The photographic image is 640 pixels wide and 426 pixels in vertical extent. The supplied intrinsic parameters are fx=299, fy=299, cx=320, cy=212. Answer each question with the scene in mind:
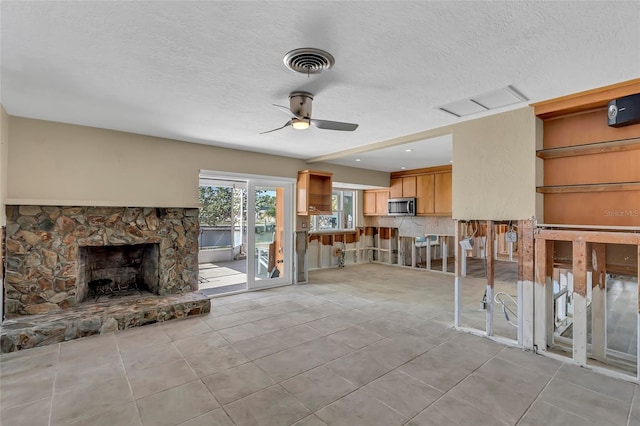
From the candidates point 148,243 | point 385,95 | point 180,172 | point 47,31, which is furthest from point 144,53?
point 148,243

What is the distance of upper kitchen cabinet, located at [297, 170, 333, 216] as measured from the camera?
5852 millimetres

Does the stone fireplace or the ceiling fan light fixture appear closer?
the ceiling fan light fixture

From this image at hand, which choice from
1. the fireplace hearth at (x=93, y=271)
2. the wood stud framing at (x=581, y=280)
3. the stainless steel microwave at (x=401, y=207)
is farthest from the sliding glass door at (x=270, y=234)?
the wood stud framing at (x=581, y=280)

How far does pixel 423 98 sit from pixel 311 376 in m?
2.76

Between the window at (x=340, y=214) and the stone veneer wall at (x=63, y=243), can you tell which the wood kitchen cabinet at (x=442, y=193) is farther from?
the stone veneer wall at (x=63, y=243)

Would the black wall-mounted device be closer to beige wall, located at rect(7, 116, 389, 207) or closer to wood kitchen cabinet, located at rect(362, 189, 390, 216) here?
beige wall, located at rect(7, 116, 389, 207)

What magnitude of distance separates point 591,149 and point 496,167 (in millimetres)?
818

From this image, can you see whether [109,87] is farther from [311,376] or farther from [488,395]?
[488,395]

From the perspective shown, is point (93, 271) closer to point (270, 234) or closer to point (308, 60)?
point (270, 234)

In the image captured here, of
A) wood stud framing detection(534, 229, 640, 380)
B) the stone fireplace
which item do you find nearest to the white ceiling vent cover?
wood stud framing detection(534, 229, 640, 380)

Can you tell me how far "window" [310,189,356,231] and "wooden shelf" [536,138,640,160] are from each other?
17.4 feet

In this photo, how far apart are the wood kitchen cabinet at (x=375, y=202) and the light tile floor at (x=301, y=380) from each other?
4.65 m

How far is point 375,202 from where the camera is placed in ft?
28.0

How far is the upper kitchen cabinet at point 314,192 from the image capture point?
5.85 metres
